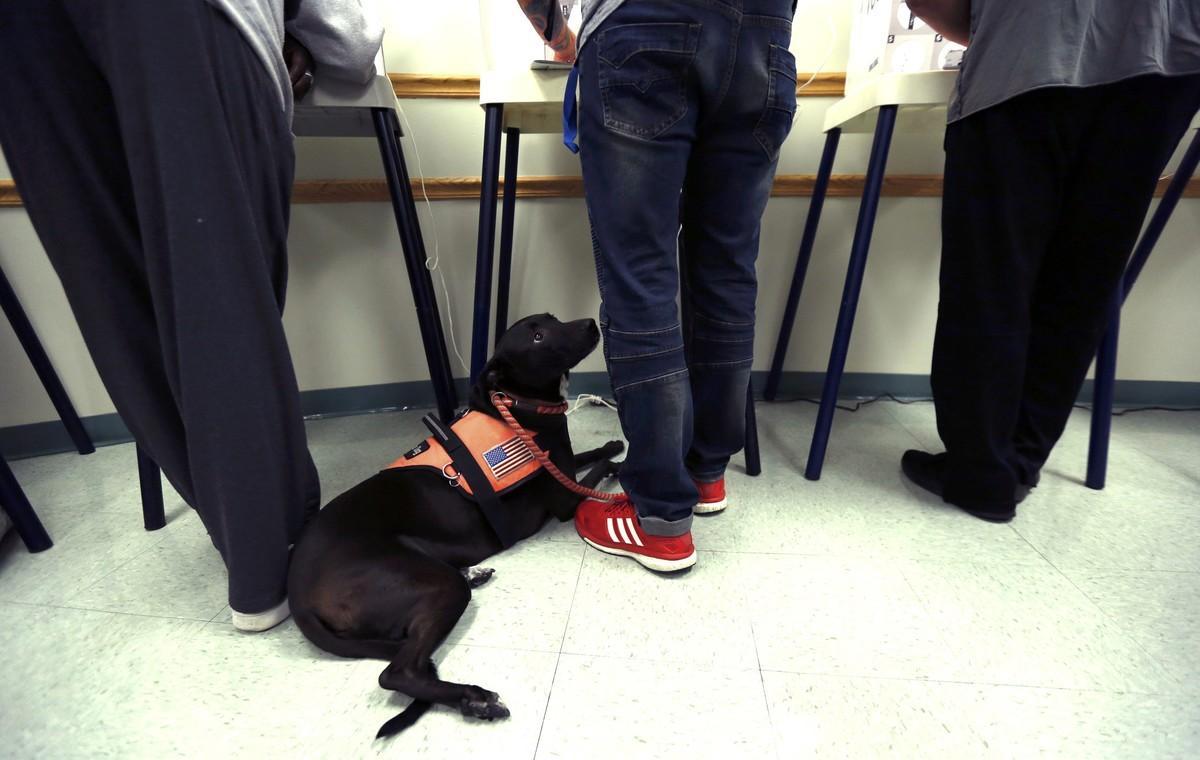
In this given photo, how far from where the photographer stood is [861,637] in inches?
29.8

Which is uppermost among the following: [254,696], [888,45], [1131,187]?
[888,45]

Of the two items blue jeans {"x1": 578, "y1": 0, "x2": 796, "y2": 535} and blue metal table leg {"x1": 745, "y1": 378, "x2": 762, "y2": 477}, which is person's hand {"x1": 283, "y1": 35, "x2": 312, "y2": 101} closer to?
blue jeans {"x1": 578, "y1": 0, "x2": 796, "y2": 535}

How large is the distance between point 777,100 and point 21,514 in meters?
1.60

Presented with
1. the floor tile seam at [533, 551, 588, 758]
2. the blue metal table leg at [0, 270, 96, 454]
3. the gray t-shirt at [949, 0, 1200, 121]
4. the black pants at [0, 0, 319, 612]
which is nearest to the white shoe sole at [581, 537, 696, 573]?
the floor tile seam at [533, 551, 588, 758]

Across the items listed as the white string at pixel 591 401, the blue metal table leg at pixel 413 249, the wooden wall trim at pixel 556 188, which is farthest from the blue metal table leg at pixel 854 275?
the blue metal table leg at pixel 413 249

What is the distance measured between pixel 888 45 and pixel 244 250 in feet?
4.60

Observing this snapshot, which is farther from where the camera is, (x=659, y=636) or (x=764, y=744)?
(x=659, y=636)

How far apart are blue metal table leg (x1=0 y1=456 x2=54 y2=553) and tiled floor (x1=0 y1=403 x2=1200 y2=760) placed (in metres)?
0.04

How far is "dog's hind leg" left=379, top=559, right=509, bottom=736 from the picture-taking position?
0.64 meters

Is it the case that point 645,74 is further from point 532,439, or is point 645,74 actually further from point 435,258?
point 435,258

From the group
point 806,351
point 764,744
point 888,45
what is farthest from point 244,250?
point 806,351

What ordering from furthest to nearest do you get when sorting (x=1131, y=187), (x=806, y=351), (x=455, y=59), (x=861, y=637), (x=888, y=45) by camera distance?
(x=806, y=351) → (x=455, y=59) → (x=888, y=45) → (x=1131, y=187) → (x=861, y=637)

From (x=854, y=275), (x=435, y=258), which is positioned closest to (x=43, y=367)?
(x=435, y=258)

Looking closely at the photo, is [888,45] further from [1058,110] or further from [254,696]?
[254,696]
